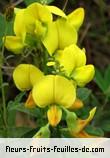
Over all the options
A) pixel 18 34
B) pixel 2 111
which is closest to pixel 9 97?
pixel 2 111

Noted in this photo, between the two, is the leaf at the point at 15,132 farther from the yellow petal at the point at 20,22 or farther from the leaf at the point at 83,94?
the yellow petal at the point at 20,22

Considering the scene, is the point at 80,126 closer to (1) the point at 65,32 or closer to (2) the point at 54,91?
(2) the point at 54,91

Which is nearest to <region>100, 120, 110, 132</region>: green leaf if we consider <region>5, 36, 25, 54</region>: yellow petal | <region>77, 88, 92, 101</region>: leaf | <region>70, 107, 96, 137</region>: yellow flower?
<region>77, 88, 92, 101</region>: leaf

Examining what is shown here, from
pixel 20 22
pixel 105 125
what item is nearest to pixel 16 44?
pixel 20 22

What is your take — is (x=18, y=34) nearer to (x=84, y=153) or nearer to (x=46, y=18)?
(x=46, y=18)

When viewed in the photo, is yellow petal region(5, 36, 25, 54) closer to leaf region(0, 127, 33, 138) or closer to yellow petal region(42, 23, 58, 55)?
yellow petal region(42, 23, 58, 55)
